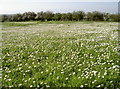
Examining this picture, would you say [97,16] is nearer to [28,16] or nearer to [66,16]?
[66,16]

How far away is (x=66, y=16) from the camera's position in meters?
98.1

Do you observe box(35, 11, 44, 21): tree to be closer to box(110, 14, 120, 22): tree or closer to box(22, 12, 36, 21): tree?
box(22, 12, 36, 21): tree

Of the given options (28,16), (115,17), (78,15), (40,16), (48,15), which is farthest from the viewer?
(28,16)

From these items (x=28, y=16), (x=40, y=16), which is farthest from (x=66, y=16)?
(x=28, y=16)

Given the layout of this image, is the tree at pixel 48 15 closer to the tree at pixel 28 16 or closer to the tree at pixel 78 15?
the tree at pixel 28 16

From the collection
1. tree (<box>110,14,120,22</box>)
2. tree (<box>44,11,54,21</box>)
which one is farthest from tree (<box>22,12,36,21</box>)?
tree (<box>110,14,120,22</box>)

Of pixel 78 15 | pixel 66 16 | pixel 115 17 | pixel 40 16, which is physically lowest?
pixel 115 17

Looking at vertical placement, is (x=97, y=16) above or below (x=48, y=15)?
below

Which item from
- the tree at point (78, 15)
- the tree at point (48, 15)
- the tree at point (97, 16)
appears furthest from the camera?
the tree at point (48, 15)

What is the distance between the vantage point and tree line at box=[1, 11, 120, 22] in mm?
91394

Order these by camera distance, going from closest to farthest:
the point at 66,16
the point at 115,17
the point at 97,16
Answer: the point at 115,17
the point at 97,16
the point at 66,16

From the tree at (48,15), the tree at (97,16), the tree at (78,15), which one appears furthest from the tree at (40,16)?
the tree at (97,16)

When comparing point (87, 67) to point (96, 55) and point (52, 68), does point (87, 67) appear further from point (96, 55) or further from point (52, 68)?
point (96, 55)

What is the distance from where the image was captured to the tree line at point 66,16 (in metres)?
91.4
